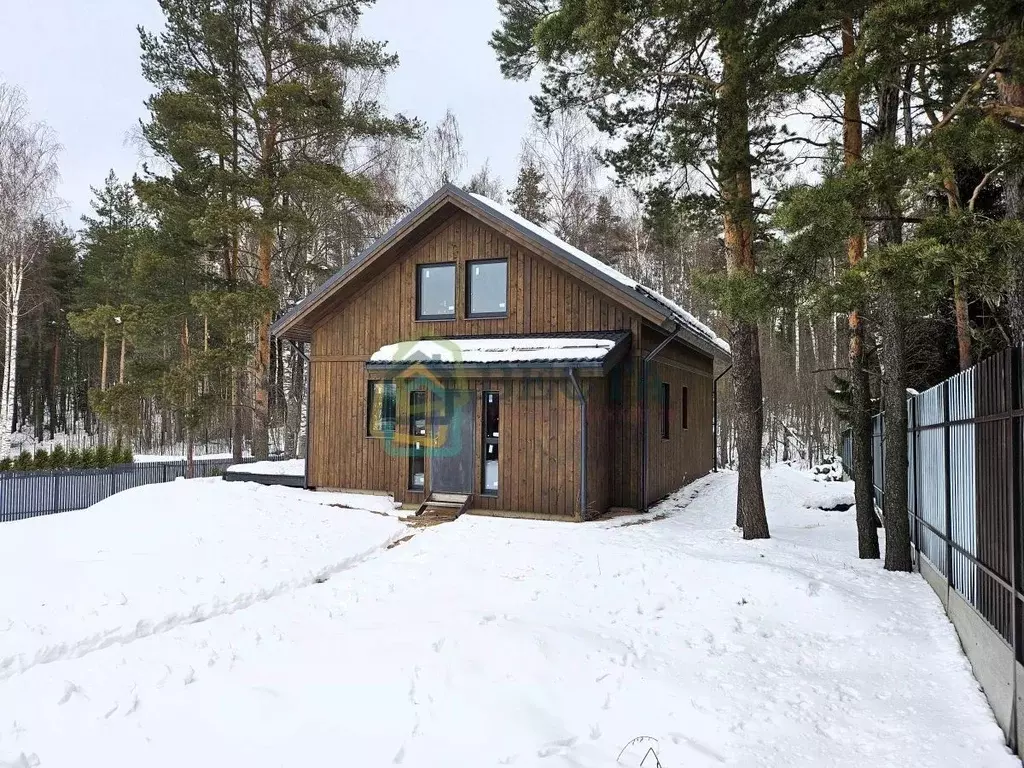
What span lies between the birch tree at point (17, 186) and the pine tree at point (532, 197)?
17074 millimetres

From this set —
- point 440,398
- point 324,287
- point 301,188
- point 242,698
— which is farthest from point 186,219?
point 242,698

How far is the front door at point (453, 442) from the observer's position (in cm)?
1215

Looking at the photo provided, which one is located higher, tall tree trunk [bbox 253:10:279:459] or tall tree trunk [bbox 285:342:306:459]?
tall tree trunk [bbox 253:10:279:459]

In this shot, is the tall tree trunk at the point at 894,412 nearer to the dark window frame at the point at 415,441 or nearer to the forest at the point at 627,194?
the forest at the point at 627,194

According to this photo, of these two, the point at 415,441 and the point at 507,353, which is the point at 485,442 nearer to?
the point at 415,441

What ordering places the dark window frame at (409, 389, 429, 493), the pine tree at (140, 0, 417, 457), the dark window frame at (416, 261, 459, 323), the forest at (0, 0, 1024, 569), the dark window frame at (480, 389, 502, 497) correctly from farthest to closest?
the pine tree at (140, 0, 417, 457), the dark window frame at (416, 261, 459, 323), the dark window frame at (409, 389, 429, 493), the dark window frame at (480, 389, 502, 497), the forest at (0, 0, 1024, 569)

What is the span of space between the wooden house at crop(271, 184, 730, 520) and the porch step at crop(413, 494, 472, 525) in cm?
4

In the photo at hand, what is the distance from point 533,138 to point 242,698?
2518cm

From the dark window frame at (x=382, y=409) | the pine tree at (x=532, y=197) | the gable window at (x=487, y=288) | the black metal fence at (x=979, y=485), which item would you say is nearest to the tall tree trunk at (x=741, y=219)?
the black metal fence at (x=979, y=485)

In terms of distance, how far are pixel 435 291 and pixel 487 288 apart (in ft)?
3.85

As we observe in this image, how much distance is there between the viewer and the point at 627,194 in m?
27.3

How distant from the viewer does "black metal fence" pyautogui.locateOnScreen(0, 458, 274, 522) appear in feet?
46.8

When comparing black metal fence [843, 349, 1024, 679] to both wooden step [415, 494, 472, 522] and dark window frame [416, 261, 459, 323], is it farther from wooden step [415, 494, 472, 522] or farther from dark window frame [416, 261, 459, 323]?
dark window frame [416, 261, 459, 323]
